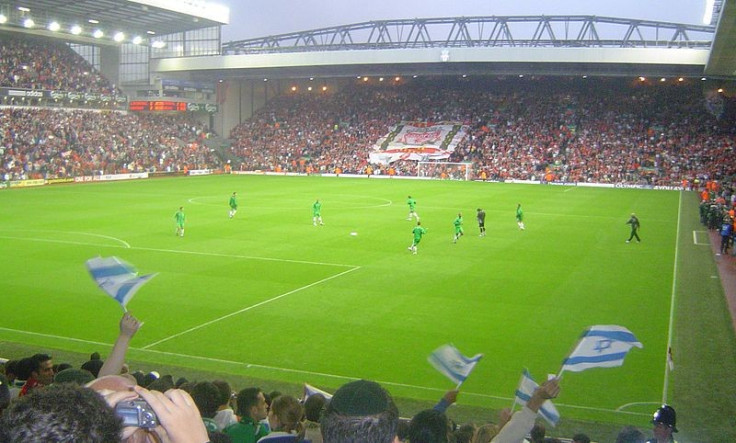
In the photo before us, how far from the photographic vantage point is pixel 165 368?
1346cm

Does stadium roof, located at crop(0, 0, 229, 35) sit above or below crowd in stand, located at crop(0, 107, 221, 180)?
above

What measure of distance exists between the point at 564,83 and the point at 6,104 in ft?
180

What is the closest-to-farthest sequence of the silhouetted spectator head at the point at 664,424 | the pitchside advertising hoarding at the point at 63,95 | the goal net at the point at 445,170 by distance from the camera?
the silhouetted spectator head at the point at 664,424
the pitchside advertising hoarding at the point at 63,95
the goal net at the point at 445,170

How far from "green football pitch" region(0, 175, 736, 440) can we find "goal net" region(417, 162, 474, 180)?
3058 cm

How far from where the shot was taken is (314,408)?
738 cm

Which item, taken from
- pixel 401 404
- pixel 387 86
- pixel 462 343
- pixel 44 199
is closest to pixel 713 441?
pixel 401 404

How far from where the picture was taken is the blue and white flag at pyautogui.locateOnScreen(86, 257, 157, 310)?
7203 mm

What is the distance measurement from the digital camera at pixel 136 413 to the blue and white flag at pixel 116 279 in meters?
4.67

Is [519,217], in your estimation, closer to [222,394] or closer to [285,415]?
[222,394]

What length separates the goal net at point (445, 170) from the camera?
69.1 m

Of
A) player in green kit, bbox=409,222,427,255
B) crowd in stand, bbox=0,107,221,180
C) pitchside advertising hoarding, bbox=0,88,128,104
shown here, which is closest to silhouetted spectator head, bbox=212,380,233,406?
player in green kit, bbox=409,222,427,255

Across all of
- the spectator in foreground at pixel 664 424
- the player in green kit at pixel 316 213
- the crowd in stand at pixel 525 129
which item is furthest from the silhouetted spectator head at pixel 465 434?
the crowd in stand at pixel 525 129

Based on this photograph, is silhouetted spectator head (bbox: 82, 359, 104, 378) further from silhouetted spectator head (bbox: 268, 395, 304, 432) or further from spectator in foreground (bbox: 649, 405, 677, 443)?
spectator in foreground (bbox: 649, 405, 677, 443)

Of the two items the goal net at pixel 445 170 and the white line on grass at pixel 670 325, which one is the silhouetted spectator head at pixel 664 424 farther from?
the goal net at pixel 445 170
